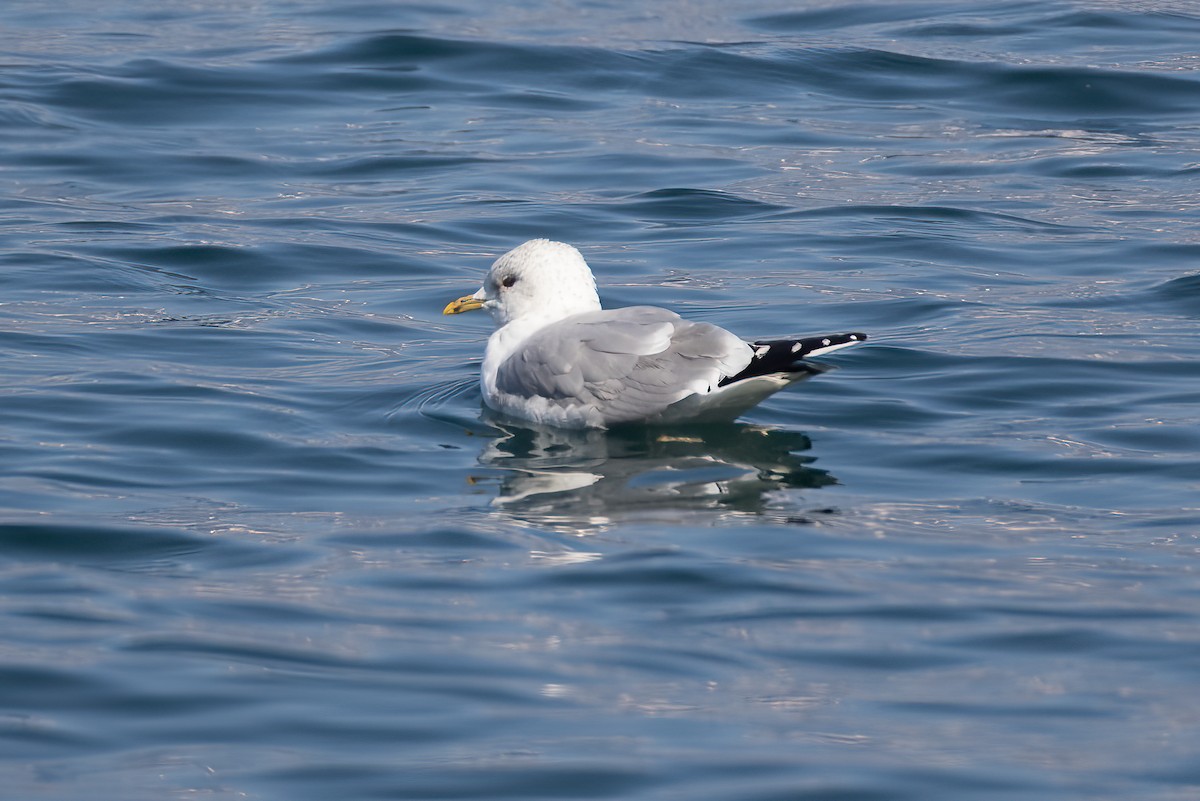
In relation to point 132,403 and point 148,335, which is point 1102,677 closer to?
point 132,403

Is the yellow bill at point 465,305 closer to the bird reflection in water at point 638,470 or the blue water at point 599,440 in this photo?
the blue water at point 599,440

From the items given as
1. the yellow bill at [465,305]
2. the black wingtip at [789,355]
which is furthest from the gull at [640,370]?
the yellow bill at [465,305]

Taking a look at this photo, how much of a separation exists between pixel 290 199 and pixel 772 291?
12.3 feet

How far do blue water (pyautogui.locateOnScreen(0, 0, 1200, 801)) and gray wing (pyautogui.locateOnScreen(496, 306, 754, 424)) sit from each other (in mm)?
218

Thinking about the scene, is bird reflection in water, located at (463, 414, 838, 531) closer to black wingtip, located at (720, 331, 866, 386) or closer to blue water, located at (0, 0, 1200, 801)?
blue water, located at (0, 0, 1200, 801)

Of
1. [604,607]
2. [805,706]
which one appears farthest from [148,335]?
[805,706]

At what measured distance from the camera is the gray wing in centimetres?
724

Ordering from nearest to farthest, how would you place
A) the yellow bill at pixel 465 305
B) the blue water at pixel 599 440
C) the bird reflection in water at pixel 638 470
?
the blue water at pixel 599 440 < the bird reflection in water at pixel 638 470 < the yellow bill at pixel 465 305

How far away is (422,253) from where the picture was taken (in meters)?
11.2

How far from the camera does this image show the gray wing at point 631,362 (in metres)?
7.24

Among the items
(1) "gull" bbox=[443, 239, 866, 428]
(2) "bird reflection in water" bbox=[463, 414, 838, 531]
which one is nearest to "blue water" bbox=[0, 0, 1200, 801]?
(2) "bird reflection in water" bbox=[463, 414, 838, 531]

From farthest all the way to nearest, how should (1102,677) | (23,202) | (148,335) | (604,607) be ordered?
(23,202), (148,335), (604,607), (1102,677)

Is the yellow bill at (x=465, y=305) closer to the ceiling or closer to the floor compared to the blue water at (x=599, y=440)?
closer to the ceiling

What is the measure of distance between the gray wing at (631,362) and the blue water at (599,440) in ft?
0.72
